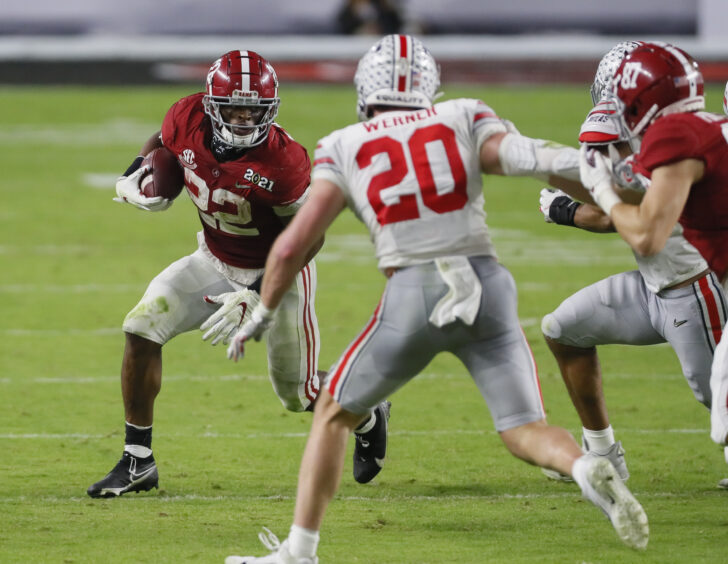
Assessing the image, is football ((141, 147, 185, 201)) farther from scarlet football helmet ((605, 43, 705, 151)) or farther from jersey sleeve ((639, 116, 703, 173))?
jersey sleeve ((639, 116, 703, 173))

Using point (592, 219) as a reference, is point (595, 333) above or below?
below

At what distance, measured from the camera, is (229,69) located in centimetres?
482

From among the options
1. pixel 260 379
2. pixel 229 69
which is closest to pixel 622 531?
pixel 229 69

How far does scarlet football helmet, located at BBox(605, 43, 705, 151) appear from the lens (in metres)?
3.83

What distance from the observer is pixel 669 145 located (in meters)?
3.62

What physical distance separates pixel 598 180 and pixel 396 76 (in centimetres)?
65

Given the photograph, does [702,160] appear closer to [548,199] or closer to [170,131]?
[548,199]

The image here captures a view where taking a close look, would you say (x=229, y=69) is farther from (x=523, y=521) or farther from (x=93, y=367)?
(x=93, y=367)

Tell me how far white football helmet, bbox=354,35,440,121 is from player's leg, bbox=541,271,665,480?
1.20 meters

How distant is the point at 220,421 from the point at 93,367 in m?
1.25

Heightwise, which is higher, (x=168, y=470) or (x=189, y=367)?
(x=168, y=470)

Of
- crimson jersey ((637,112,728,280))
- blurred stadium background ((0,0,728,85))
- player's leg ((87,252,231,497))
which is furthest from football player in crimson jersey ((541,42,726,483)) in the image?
blurred stadium background ((0,0,728,85))

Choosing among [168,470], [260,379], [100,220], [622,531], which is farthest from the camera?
[100,220]

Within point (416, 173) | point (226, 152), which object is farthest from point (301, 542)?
point (226, 152)
